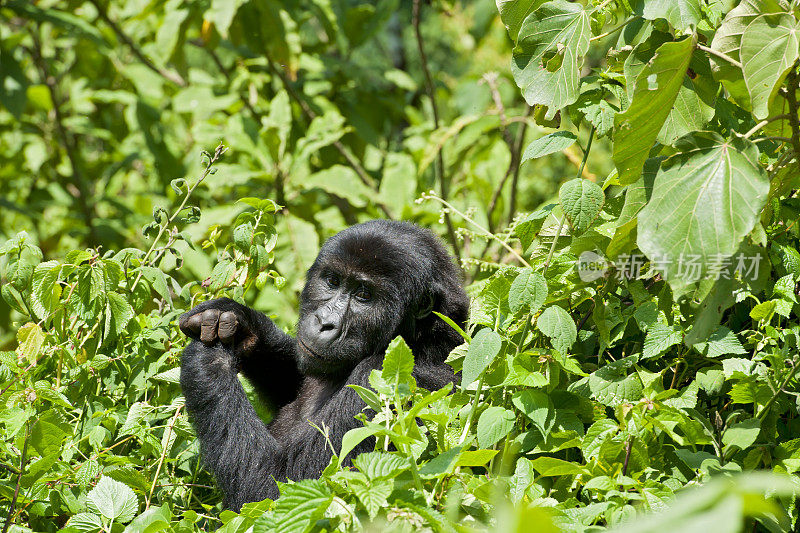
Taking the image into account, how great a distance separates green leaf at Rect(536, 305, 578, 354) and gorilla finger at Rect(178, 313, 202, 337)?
136 centimetres

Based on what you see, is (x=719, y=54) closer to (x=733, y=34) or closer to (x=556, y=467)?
(x=733, y=34)

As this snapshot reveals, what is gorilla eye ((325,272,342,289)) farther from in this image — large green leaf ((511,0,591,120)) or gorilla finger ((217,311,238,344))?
large green leaf ((511,0,591,120))

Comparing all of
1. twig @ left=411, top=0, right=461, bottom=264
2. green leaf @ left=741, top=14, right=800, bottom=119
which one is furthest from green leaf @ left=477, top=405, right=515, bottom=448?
twig @ left=411, top=0, right=461, bottom=264

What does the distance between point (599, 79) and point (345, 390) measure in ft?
4.45

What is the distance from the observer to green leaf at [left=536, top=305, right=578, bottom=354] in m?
2.14

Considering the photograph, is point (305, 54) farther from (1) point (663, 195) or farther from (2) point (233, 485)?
(1) point (663, 195)

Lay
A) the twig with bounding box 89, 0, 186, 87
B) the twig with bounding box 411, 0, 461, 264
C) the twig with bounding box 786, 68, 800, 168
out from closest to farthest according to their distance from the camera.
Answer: the twig with bounding box 786, 68, 800, 168 < the twig with bounding box 411, 0, 461, 264 < the twig with bounding box 89, 0, 186, 87

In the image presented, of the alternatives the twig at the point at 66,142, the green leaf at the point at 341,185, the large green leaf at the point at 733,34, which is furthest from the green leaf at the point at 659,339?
the twig at the point at 66,142

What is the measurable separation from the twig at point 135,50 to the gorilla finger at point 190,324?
427cm

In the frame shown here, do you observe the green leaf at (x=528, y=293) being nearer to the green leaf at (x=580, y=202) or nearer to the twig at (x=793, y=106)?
the green leaf at (x=580, y=202)

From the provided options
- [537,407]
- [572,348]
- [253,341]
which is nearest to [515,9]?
[572,348]

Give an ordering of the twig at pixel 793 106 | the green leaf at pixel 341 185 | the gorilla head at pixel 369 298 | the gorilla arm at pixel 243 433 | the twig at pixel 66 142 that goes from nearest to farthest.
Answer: the twig at pixel 793 106 < the gorilla arm at pixel 243 433 < the gorilla head at pixel 369 298 < the green leaf at pixel 341 185 < the twig at pixel 66 142

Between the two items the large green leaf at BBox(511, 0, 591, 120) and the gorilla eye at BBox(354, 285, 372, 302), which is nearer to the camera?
the large green leaf at BBox(511, 0, 591, 120)

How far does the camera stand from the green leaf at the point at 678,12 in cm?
201
